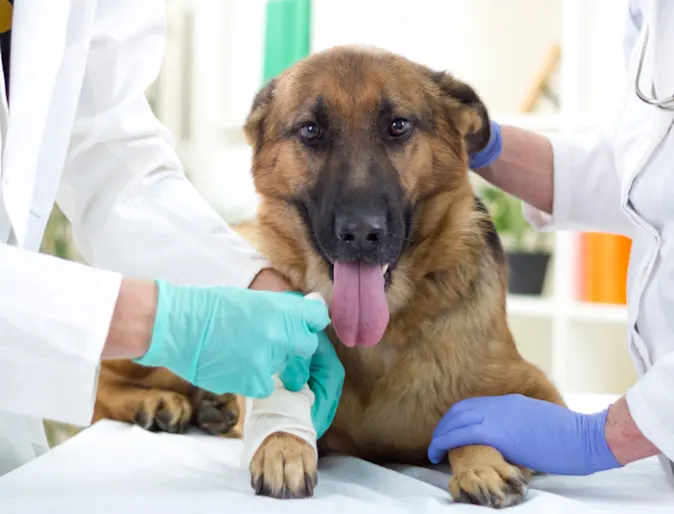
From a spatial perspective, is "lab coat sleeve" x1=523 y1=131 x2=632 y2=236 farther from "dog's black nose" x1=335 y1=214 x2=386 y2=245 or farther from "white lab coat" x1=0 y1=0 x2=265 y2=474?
"white lab coat" x1=0 y1=0 x2=265 y2=474

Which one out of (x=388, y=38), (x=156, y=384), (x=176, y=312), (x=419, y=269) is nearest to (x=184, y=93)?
(x=388, y=38)

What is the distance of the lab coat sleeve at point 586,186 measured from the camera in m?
1.48

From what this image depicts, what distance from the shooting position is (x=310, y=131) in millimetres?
1354

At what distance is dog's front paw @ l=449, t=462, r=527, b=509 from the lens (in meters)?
1.01

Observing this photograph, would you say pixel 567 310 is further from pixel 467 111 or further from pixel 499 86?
pixel 467 111

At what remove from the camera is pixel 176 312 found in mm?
986

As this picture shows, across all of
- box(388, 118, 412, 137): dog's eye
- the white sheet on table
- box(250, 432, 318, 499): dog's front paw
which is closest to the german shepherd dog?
box(388, 118, 412, 137): dog's eye

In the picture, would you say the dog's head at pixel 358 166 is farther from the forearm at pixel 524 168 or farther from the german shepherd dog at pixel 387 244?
the forearm at pixel 524 168

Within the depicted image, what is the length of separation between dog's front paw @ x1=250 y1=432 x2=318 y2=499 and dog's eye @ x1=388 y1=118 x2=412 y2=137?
0.56 m

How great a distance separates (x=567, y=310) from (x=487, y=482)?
167 cm

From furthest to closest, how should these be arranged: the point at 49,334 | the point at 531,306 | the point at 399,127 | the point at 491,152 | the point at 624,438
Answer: the point at 531,306 < the point at 491,152 < the point at 399,127 < the point at 624,438 < the point at 49,334

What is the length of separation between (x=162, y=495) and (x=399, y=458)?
1.60ft

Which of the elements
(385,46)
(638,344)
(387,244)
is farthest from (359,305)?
A: (385,46)

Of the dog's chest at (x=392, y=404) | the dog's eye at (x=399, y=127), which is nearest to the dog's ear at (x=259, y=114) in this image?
the dog's eye at (x=399, y=127)
